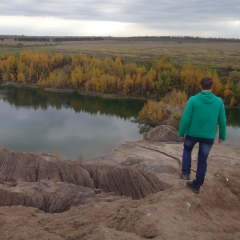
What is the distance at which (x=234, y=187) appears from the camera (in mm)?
9484

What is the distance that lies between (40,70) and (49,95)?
48.9ft

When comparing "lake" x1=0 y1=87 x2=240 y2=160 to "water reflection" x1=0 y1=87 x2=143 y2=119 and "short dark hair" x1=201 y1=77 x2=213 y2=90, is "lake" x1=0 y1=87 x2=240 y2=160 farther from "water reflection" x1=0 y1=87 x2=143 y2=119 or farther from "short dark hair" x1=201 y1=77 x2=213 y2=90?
"short dark hair" x1=201 y1=77 x2=213 y2=90

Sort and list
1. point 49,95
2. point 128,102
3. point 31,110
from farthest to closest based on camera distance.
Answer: point 49,95, point 128,102, point 31,110

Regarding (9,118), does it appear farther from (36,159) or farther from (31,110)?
(36,159)

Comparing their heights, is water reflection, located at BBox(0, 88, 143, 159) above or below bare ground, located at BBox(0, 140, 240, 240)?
below

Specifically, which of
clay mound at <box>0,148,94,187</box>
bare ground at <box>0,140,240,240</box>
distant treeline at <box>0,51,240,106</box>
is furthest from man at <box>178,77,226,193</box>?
distant treeline at <box>0,51,240,106</box>

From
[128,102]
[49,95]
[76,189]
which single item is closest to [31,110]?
[49,95]

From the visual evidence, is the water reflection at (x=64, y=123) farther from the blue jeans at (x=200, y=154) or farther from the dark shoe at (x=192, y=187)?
the blue jeans at (x=200, y=154)

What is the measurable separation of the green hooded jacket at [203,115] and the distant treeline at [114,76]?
54.8m

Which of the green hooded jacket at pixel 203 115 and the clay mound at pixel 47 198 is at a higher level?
the green hooded jacket at pixel 203 115

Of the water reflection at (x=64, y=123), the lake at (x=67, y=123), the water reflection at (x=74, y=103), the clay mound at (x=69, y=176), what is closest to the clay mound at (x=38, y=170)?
the clay mound at (x=69, y=176)

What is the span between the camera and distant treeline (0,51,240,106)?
65.7 metres

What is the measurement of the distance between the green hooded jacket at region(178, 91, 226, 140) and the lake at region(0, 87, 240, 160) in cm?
2757

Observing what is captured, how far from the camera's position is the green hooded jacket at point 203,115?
747 cm
